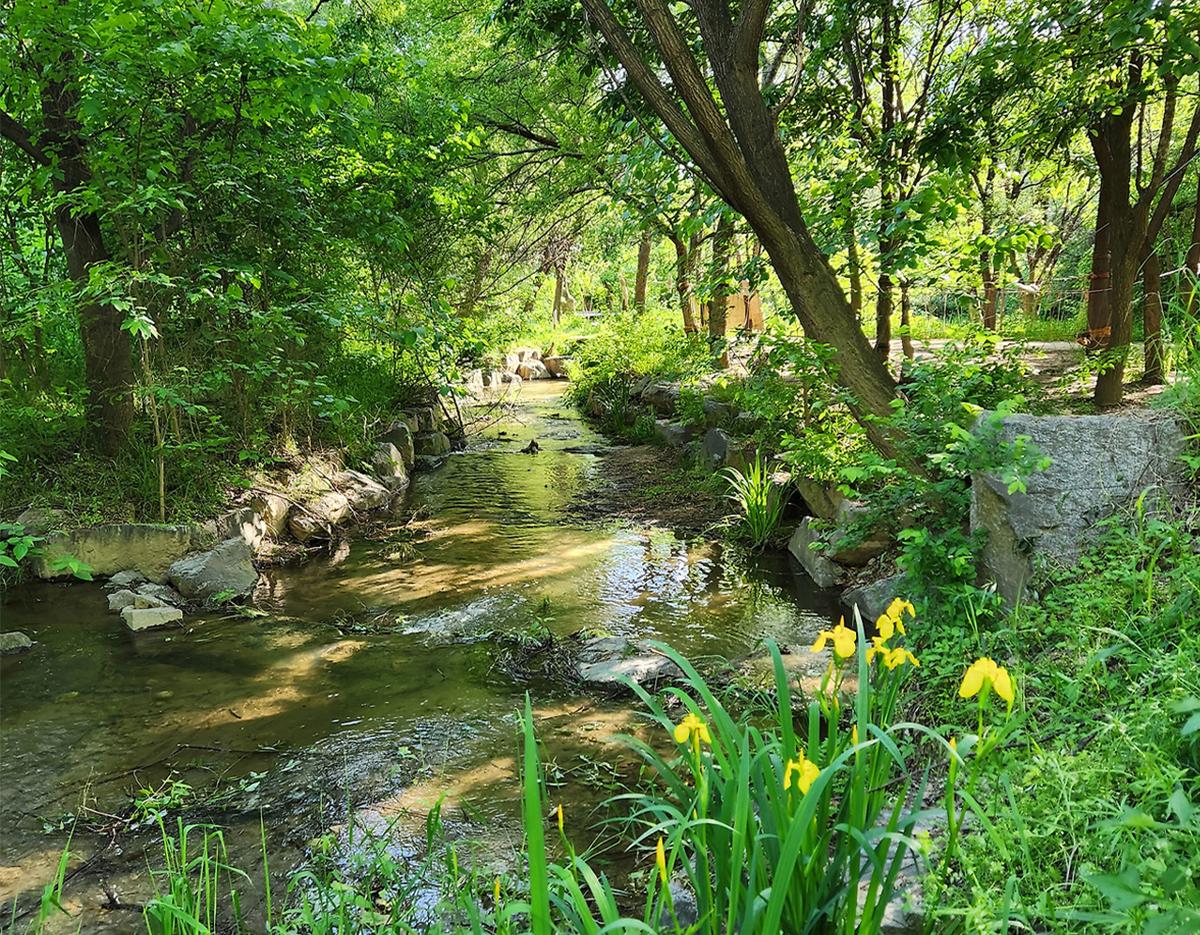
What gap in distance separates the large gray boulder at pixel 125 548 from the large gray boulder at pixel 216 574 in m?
0.14

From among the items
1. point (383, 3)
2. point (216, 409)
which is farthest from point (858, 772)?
point (383, 3)

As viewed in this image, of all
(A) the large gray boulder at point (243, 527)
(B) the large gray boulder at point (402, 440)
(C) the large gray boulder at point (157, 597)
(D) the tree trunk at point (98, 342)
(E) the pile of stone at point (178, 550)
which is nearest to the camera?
(C) the large gray boulder at point (157, 597)

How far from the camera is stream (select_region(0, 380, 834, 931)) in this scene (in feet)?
9.01

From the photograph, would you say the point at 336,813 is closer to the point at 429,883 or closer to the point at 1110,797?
the point at 429,883

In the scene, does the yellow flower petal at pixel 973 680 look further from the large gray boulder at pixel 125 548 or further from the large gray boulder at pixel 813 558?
the large gray boulder at pixel 125 548

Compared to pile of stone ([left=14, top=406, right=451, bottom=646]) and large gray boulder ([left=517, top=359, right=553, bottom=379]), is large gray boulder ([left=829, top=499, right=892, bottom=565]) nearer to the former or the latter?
pile of stone ([left=14, top=406, right=451, bottom=646])

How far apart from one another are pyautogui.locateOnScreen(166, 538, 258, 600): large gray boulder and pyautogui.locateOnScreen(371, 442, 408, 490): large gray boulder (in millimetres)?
2799

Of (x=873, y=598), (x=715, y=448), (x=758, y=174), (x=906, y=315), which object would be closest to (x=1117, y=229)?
(x=906, y=315)

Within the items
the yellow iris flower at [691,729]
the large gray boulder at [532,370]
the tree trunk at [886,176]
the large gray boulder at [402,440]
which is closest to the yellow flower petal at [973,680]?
the yellow iris flower at [691,729]

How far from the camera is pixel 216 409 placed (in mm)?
6461

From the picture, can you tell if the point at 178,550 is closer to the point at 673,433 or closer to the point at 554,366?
the point at 673,433

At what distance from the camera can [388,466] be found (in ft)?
27.3

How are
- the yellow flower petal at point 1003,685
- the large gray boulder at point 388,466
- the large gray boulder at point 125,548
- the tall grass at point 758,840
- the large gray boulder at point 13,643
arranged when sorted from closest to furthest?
the yellow flower petal at point 1003,685 < the tall grass at point 758,840 < the large gray boulder at point 13,643 < the large gray boulder at point 125,548 < the large gray boulder at point 388,466

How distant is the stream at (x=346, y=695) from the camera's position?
2746mm
